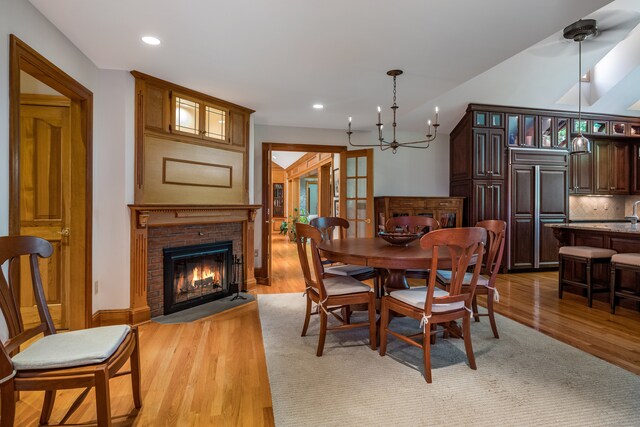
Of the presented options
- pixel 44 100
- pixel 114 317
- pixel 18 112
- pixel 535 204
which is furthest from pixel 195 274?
pixel 535 204

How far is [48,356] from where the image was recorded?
4.82 ft

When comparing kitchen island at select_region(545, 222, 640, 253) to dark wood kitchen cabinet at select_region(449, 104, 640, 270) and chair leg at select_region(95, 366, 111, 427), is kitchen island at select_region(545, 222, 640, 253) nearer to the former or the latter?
dark wood kitchen cabinet at select_region(449, 104, 640, 270)

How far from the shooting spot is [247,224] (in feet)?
15.0

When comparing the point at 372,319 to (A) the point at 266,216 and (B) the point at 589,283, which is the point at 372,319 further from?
(A) the point at 266,216

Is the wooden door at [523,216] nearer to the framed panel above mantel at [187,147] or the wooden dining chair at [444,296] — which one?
the wooden dining chair at [444,296]

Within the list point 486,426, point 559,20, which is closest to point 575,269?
point 559,20

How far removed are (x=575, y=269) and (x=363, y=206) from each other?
292 cm

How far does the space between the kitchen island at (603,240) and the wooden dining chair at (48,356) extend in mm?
4483

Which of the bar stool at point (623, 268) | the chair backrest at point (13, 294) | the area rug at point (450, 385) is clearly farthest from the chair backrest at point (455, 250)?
the bar stool at point (623, 268)

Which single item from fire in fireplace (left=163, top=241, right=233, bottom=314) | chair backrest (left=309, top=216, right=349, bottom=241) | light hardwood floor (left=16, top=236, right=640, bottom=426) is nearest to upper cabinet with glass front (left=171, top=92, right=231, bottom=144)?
fire in fireplace (left=163, top=241, right=233, bottom=314)

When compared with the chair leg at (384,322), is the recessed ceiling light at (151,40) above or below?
above

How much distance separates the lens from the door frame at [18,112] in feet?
6.63

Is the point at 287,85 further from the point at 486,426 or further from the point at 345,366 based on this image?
the point at 486,426

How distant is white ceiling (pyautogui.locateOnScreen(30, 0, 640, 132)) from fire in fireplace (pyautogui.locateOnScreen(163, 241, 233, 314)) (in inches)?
69.7
